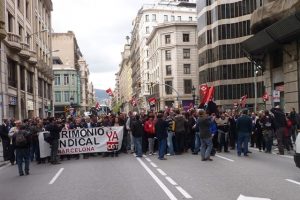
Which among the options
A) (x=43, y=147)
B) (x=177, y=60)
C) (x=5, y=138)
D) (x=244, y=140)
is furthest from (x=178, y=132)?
(x=177, y=60)

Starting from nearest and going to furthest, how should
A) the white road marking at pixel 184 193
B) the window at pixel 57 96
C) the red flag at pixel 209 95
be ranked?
the white road marking at pixel 184 193
the red flag at pixel 209 95
the window at pixel 57 96

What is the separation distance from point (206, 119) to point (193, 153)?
3.16 metres

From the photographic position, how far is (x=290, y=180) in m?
11.6

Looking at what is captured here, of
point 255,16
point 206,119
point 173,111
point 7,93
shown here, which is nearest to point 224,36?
point 255,16

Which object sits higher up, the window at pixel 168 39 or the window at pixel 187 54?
the window at pixel 168 39

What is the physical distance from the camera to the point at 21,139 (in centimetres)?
1513

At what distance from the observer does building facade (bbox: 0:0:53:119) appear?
3641cm

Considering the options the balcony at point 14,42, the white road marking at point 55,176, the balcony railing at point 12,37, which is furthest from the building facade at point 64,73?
the white road marking at point 55,176

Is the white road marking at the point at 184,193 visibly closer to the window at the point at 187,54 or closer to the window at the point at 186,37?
the window at the point at 186,37

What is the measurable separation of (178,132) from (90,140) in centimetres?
361

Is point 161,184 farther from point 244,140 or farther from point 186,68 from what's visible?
point 186,68

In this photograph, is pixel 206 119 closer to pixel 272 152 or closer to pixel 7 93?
pixel 272 152

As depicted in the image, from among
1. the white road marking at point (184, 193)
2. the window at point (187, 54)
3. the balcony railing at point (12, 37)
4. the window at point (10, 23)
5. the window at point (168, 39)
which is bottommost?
the white road marking at point (184, 193)

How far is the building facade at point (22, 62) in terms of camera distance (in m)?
36.4
